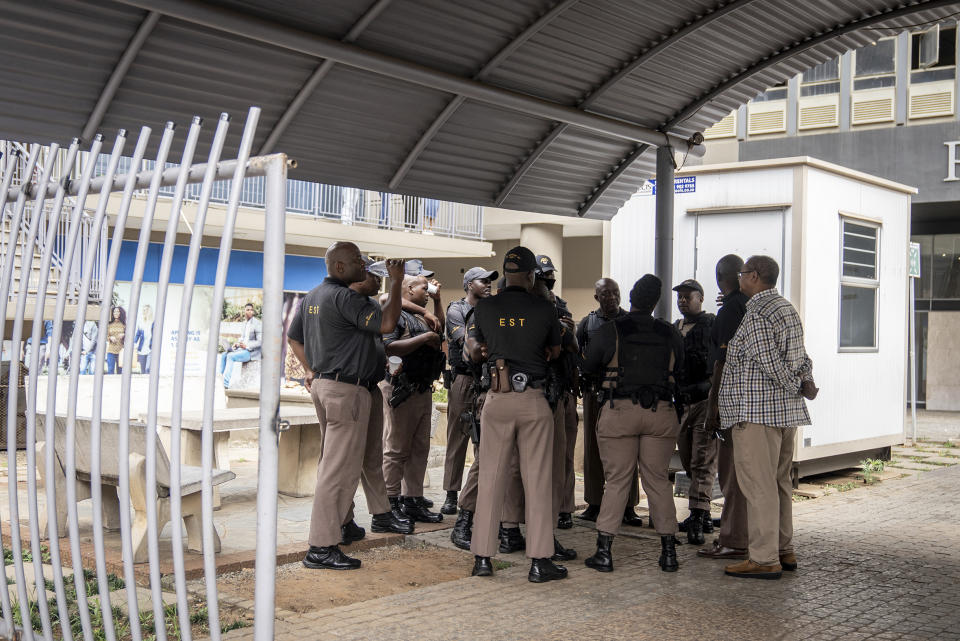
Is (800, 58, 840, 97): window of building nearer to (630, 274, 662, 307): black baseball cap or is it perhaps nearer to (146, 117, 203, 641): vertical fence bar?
(630, 274, 662, 307): black baseball cap

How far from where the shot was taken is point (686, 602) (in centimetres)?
621

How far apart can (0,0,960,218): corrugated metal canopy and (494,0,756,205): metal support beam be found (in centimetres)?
1

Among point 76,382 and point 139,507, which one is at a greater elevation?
point 76,382

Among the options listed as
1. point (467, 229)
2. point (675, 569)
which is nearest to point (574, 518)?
point (675, 569)

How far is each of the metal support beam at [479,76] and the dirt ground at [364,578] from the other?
3.21 meters

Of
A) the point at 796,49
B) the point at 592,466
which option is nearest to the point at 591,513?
the point at 592,466

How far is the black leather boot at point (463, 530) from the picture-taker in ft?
25.2

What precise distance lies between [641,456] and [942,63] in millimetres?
18174

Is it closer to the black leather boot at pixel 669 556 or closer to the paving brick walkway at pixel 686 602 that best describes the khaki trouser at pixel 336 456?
the paving brick walkway at pixel 686 602

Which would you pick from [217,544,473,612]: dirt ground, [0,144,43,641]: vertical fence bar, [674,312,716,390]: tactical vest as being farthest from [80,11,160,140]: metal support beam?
[674,312,716,390]: tactical vest

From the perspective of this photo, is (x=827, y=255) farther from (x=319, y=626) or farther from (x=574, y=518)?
(x=319, y=626)

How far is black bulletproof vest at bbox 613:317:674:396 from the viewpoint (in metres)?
6.90

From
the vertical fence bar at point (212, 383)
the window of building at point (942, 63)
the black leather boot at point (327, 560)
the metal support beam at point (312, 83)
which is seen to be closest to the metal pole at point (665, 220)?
the metal support beam at point (312, 83)

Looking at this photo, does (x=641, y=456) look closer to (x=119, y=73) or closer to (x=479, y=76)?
(x=479, y=76)
